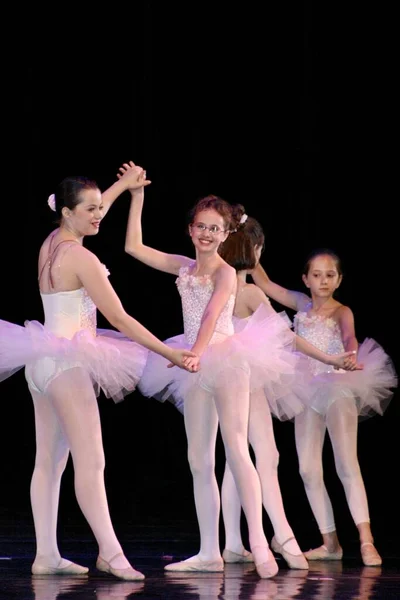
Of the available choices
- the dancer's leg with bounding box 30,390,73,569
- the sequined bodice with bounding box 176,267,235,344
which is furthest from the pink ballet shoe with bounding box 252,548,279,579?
the sequined bodice with bounding box 176,267,235,344

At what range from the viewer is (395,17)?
24.2 ft

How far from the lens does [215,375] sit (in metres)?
3.91

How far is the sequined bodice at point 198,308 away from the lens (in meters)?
4.04

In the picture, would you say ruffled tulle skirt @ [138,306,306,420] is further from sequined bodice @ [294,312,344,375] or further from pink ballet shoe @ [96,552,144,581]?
pink ballet shoe @ [96,552,144,581]

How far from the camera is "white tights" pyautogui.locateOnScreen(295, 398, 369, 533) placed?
4477 mm

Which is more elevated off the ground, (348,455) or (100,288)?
(100,288)

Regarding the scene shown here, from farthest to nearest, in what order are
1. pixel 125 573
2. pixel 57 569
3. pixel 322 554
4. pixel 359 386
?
1. pixel 359 386
2. pixel 322 554
3. pixel 57 569
4. pixel 125 573

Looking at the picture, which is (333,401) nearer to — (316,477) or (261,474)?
(316,477)

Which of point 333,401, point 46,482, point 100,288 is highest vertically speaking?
point 100,288

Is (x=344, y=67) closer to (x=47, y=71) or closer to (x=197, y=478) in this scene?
(x=47, y=71)

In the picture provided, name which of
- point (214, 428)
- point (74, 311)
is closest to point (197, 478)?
point (214, 428)

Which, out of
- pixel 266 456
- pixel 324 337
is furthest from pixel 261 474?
pixel 324 337

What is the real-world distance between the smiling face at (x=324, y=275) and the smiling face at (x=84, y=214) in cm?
128

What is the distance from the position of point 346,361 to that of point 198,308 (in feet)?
2.45
